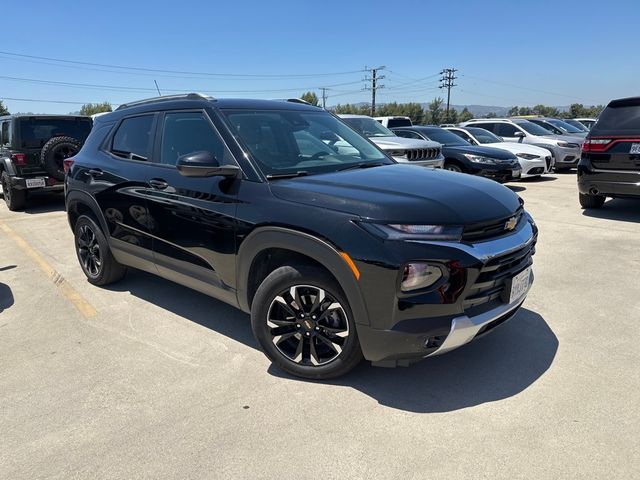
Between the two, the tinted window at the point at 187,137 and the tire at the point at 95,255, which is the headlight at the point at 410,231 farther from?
the tire at the point at 95,255

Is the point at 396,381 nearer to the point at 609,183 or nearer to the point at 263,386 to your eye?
the point at 263,386

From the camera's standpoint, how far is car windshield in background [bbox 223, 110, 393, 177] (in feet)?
10.9

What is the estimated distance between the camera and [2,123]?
9.83m

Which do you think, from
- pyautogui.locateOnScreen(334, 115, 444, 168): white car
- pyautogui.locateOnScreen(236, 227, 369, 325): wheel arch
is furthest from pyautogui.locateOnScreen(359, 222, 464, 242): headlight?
pyautogui.locateOnScreen(334, 115, 444, 168): white car

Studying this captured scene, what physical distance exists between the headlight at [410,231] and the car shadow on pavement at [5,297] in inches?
152

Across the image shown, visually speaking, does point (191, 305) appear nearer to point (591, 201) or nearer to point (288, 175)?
point (288, 175)

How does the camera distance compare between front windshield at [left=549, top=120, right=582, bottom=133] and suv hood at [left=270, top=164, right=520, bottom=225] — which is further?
front windshield at [left=549, top=120, right=582, bottom=133]

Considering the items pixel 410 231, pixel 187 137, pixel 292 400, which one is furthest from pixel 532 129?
pixel 292 400

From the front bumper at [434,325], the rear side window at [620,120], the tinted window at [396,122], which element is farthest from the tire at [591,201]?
the tinted window at [396,122]

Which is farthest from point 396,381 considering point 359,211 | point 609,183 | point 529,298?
point 609,183

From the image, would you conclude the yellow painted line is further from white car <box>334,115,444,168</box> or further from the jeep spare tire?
white car <box>334,115,444,168</box>

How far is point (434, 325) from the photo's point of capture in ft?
8.26

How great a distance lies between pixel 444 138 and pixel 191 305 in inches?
364

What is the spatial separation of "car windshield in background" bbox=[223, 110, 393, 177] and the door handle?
75 cm
